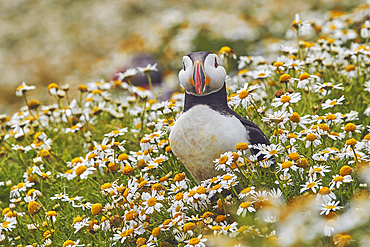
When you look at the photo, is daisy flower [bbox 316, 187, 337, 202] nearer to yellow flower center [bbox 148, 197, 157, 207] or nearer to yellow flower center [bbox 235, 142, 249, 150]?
yellow flower center [bbox 235, 142, 249, 150]

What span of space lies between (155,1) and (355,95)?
7378mm

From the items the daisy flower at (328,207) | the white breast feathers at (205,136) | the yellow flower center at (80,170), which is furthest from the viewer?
the yellow flower center at (80,170)

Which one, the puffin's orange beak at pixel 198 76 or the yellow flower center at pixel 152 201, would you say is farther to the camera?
the yellow flower center at pixel 152 201

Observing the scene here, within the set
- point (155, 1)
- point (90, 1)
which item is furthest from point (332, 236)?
point (90, 1)

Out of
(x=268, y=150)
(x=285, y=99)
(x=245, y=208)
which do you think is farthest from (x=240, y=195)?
(x=285, y=99)

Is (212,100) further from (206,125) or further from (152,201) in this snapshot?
(152,201)

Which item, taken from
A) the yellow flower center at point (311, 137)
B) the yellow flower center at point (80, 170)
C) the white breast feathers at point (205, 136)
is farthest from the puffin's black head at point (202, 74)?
the yellow flower center at point (80, 170)

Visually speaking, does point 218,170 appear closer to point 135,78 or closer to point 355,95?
point 355,95

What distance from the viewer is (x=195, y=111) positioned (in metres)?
2.03

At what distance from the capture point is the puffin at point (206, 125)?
1.94m

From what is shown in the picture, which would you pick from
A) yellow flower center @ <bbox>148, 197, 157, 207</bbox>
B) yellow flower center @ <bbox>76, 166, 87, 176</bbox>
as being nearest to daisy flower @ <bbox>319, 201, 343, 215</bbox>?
yellow flower center @ <bbox>148, 197, 157, 207</bbox>

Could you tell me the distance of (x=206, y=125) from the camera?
200cm

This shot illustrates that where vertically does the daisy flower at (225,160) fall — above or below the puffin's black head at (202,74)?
below

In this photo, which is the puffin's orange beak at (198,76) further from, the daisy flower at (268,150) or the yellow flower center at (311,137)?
the yellow flower center at (311,137)
